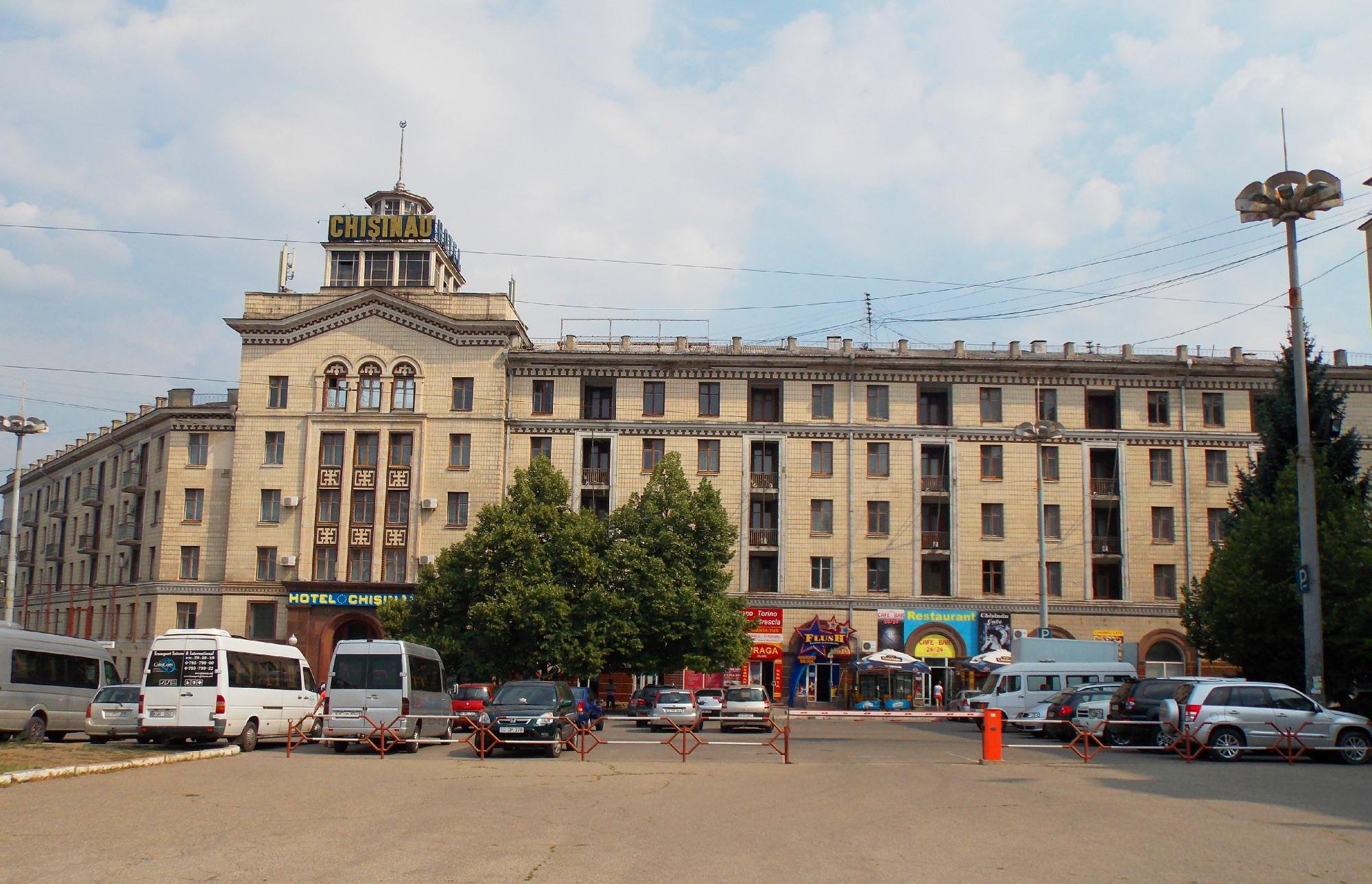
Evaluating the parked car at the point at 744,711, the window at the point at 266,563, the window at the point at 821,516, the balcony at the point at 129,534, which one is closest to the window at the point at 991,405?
the window at the point at 821,516

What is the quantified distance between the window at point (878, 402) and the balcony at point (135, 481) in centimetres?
3535

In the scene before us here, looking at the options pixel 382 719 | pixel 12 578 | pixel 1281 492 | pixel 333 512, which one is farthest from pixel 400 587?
pixel 1281 492

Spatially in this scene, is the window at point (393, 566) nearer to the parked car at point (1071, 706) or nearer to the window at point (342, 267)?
the window at point (342, 267)

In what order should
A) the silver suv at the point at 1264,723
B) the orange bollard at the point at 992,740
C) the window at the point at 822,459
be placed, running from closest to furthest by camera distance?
the orange bollard at the point at 992,740 < the silver suv at the point at 1264,723 < the window at the point at 822,459

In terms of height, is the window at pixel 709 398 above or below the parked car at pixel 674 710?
above

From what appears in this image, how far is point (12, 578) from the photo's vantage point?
1513 inches

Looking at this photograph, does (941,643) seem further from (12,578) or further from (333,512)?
(12,578)

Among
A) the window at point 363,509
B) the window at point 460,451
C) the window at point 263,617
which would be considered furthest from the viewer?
the window at point 460,451

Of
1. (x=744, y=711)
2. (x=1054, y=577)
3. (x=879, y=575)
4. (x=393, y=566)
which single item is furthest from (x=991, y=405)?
(x=393, y=566)

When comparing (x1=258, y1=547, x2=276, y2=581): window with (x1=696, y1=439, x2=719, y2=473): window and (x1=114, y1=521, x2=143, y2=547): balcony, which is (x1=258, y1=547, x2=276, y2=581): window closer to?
(x1=114, y1=521, x2=143, y2=547): balcony

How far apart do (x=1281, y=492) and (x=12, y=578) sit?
39082mm

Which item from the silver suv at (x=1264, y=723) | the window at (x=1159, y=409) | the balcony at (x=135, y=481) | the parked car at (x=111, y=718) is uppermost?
the window at (x=1159, y=409)

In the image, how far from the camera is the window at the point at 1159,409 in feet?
176

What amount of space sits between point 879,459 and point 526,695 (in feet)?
103
